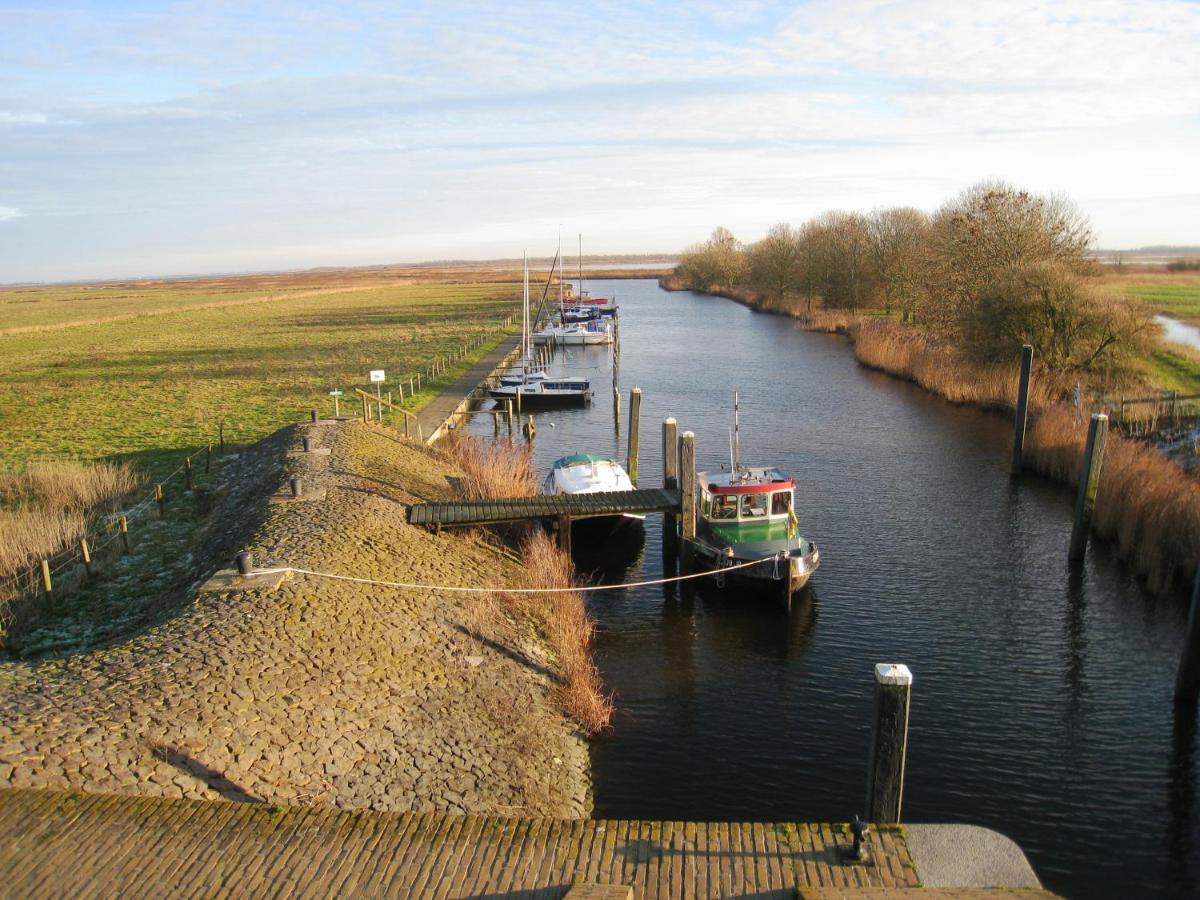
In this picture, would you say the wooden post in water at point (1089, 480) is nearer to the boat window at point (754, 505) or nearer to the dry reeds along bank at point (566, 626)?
the boat window at point (754, 505)

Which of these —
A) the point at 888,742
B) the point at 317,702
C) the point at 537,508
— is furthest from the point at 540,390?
the point at 888,742

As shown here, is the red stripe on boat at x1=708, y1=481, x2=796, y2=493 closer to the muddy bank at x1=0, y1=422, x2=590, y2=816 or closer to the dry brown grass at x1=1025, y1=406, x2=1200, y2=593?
the muddy bank at x1=0, y1=422, x2=590, y2=816

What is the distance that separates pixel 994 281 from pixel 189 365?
48.3 m

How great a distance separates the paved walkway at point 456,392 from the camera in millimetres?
39531

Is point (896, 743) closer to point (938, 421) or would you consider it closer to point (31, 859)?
point (31, 859)

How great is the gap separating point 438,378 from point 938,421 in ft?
88.3

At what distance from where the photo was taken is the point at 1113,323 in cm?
3847

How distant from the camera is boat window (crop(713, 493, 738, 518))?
23.8 m

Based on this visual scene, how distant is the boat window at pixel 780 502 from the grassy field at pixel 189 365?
20939mm

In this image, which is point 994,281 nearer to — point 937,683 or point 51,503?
point 937,683

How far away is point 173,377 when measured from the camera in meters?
54.7

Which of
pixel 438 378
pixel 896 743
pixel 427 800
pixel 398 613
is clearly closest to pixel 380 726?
pixel 427 800

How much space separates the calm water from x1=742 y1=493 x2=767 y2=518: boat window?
7.18ft

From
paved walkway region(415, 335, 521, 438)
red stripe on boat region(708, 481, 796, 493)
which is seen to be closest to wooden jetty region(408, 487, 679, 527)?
red stripe on boat region(708, 481, 796, 493)
